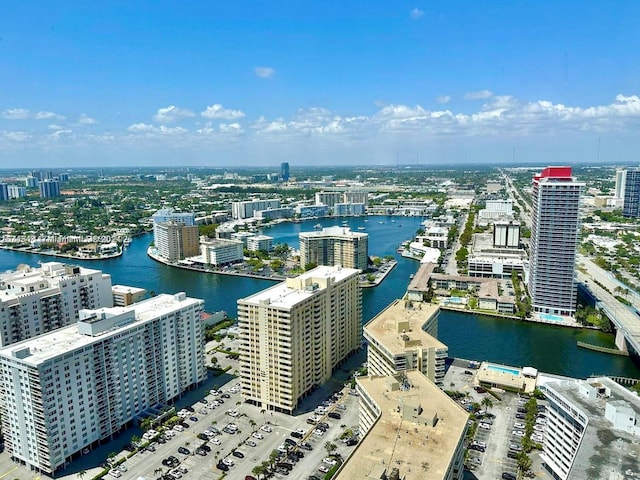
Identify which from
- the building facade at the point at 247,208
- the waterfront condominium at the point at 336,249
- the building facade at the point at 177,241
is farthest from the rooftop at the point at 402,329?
the building facade at the point at 247,208

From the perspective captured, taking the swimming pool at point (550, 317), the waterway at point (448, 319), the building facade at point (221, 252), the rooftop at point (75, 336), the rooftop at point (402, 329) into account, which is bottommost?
the waterway at point (448, 319)

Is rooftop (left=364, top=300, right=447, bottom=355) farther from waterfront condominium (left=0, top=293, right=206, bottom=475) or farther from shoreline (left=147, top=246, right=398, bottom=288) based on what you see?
shoreline (left=147, top=246, right=398, bottom=288)

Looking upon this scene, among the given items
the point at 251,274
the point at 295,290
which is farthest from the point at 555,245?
the point at 251,274

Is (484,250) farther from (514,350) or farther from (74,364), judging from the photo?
(74,364)

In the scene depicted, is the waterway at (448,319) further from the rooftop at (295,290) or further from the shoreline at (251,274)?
the rooftop at (295,290)

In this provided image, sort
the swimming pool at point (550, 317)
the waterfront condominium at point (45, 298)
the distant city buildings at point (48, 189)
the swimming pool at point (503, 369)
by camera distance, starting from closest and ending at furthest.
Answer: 1. the waterfront condominium at point (45, 298)
2. the swimming pool at point (503, 369)
3. the swimming pool at point (550, 317)
4. the distant city buildings at point (48, 189)

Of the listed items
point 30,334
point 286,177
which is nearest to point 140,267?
point 30,334

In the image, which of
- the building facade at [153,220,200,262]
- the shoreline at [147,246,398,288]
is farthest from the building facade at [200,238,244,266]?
the building facade at [153,220,200,262]

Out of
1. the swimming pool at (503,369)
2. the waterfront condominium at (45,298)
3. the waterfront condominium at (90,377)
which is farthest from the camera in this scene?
the swimming pool at (503,369)
